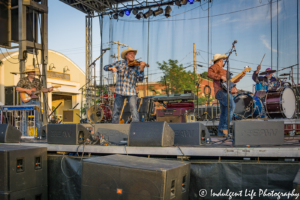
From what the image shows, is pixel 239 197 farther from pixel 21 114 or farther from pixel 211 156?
pixel 21 114

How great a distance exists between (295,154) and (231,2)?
8.38m

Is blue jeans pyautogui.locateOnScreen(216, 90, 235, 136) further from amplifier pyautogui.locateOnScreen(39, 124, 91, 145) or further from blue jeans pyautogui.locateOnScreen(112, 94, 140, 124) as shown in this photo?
amplifier pyautogui.locateOnScreen(39, 124, 91, 145)

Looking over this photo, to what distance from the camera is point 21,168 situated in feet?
9.68

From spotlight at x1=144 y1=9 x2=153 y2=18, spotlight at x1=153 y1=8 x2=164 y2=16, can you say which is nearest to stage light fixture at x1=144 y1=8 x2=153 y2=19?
spotlight at x1=144 y1=9 x2=153 y2=18

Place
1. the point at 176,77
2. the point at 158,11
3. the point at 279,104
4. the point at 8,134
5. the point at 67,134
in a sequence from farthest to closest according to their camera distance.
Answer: the point at 176,77 → the point at 158,11 → the point at 279,104 → the point at 8,134 → the point at 67,134

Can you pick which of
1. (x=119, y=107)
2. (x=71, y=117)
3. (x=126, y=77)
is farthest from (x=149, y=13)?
(x=119, y=107)

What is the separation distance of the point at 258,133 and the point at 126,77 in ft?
8.34

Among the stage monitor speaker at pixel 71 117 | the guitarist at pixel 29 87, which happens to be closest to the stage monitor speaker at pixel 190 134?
the guitarist at pixel 29 87

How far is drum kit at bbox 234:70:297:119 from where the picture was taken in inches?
245

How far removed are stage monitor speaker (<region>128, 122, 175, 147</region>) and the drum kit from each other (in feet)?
13.3

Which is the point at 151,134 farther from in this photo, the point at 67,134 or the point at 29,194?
the point at 29,194

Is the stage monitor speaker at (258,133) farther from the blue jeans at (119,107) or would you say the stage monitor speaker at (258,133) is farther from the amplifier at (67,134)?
the blue jeans at (119,107)

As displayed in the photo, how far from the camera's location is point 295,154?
264cm

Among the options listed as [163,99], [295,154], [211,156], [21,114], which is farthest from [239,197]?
[163,99]
